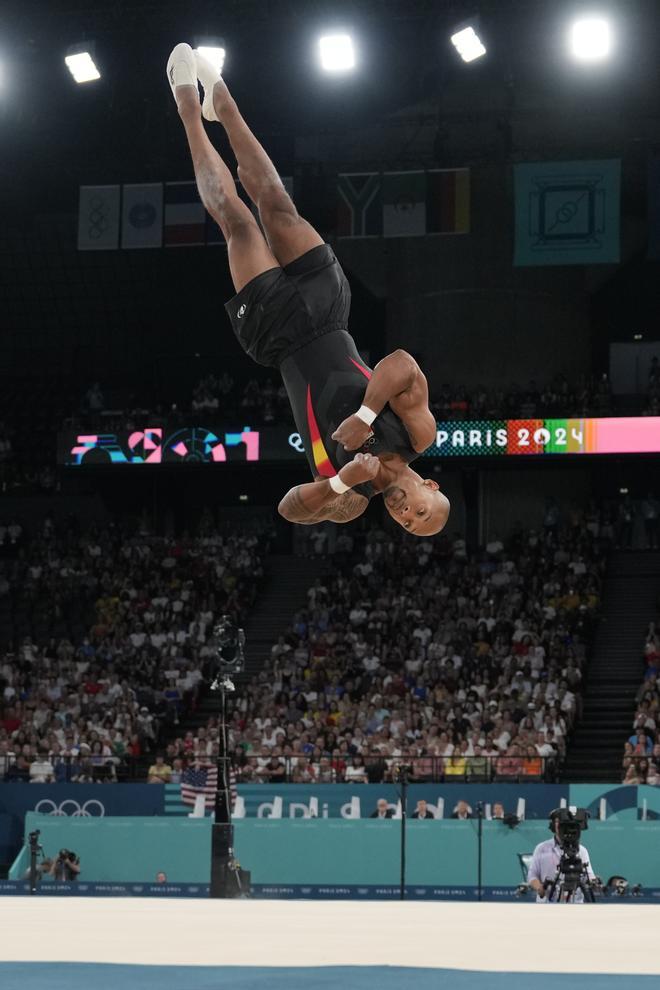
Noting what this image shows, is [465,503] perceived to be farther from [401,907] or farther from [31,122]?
[401,907]

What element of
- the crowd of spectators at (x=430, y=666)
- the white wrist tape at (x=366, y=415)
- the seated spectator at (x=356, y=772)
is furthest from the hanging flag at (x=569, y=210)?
the white wrist tape at (x=366, y=415)

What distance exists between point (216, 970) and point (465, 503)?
2733cm

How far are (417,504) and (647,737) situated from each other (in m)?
13.1

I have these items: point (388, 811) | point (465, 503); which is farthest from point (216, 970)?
point (465, 503)

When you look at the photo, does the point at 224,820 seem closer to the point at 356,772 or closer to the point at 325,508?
the point at 356,772

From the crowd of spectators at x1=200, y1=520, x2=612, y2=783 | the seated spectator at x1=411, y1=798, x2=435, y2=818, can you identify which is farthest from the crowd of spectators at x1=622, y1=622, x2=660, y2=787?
the seated spectator at x1=411, y1=798, x2=435, y2=818

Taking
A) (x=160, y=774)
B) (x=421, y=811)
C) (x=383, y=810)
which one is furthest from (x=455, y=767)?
(x=160, y=774)

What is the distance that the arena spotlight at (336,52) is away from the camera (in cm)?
1983

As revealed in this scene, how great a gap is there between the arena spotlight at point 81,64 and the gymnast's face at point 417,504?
15125 mm

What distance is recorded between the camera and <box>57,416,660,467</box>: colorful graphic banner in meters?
26.1

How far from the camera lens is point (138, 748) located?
2162 centimetres

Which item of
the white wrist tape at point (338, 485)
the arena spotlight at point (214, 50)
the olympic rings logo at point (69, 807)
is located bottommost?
the olympic rings logo at point (69, 807)

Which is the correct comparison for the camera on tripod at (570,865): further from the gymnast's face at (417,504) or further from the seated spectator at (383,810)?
the gymnast's face at (417,504)

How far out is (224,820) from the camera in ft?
51.2
